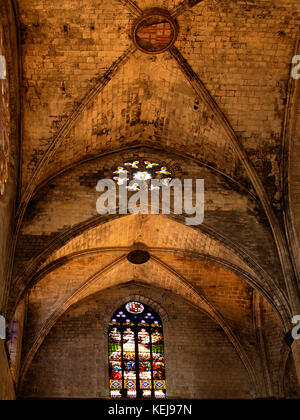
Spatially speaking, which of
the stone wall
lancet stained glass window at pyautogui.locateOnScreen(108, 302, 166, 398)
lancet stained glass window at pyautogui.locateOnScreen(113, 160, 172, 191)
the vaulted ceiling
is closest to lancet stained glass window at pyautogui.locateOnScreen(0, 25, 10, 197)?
the vaulted ceiling

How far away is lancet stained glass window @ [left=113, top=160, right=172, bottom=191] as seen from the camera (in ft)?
53.4

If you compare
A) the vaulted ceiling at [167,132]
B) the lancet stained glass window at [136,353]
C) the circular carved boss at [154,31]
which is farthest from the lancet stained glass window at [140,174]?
the lancet stained glass window at [136,353]

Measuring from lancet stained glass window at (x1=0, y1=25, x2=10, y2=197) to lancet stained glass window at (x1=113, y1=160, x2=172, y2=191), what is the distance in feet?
10.4

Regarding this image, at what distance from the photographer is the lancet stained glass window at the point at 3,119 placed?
44.3 feet

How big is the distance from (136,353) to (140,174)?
4.86 metres

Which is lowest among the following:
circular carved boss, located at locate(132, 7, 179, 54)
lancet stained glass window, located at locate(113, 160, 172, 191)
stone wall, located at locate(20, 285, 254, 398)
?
stone wall, located at locate(20, 285, 254, 398)

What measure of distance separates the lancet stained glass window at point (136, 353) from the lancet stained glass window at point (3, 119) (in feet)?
19.6

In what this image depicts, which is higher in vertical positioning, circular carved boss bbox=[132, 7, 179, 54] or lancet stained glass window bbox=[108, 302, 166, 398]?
circular carved boss bbox=[132, 7, 179, 54]

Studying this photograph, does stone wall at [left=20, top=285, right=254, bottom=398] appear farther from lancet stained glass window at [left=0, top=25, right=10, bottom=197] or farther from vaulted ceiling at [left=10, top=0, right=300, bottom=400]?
lancet stained glass window at [left=0, top=25, right=10, bottom=197]

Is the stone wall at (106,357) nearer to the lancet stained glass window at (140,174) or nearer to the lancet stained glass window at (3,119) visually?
the lancet stained glass window at (140,174)

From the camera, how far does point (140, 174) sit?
651 inches

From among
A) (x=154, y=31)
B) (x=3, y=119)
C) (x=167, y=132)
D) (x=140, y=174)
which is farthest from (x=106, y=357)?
(x=154, y=31)

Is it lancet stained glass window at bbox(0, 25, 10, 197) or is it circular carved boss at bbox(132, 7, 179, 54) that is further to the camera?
circular carved boss at bbox(132, 7, 179, 54)

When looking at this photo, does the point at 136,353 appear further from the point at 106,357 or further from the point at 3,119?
the point at 3,119
